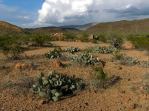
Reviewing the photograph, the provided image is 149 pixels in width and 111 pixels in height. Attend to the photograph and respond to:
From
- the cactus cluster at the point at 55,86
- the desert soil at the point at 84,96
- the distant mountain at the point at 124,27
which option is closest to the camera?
the desert soil at the point at 84,96

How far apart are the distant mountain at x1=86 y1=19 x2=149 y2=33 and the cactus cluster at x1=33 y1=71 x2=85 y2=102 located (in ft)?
290

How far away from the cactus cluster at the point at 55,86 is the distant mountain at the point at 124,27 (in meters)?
88.3

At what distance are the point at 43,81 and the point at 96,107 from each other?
2.08 m

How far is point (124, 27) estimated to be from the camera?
355 feet

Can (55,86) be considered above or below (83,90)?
above

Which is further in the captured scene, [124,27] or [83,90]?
[124,27]

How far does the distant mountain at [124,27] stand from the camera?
102 m

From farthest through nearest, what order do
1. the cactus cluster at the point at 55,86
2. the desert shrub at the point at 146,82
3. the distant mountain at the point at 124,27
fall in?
the distant mountain at the point at 124,27 → the desert shrub at the point at 146,82 → the cactus cluster at the point at 55,86

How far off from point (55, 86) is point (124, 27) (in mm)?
97388

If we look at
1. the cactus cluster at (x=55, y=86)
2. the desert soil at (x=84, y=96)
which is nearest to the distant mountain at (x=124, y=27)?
the desert soil at (x=84, y=96)

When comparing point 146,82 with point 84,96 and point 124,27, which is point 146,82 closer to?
point 84,96

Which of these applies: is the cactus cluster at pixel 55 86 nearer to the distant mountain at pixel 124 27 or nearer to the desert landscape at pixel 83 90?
the desert landscape at pixel 83 90

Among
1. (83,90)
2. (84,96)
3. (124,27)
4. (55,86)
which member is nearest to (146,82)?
(83,90)

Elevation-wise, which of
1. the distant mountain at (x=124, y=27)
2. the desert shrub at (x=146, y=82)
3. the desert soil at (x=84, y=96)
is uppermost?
the desert shrub at (x=146, y=82)
